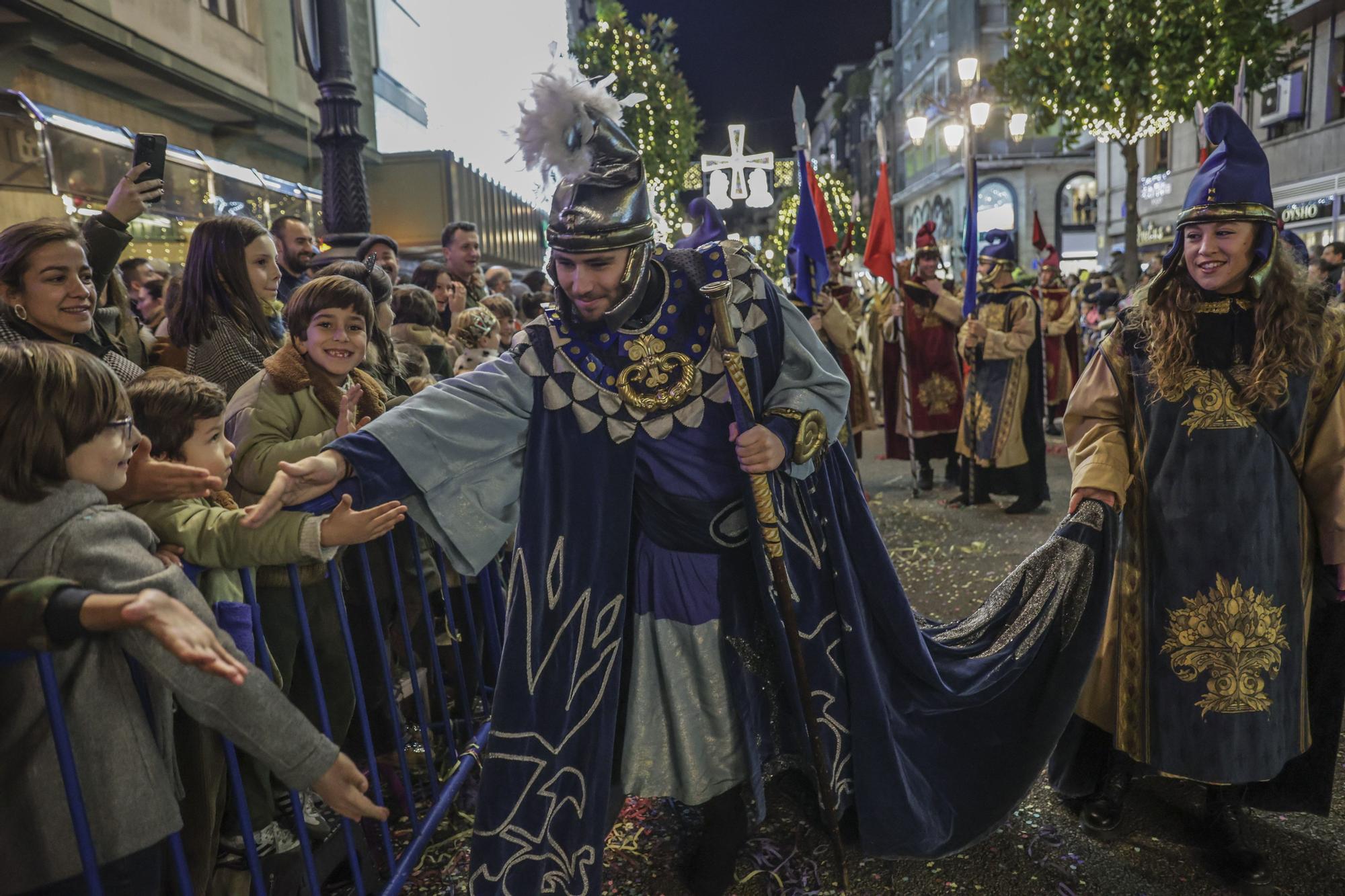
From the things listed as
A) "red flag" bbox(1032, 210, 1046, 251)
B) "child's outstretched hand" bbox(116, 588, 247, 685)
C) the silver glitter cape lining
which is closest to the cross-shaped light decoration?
"red flag" bbox(1032, 210, 1046, 251)

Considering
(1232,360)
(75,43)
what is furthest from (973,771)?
(75,43)

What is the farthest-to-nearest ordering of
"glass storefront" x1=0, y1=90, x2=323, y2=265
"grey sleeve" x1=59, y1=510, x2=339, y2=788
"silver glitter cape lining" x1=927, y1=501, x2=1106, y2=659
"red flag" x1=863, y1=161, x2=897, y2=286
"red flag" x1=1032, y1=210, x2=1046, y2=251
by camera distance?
"red flag" x1=1032, y1=210, x2=1046, y2=251
"red flag" x1=863, y1=161, x2=897, y2=286
"glass storefront" x1=0, y1=90, x2=323, y2=265
"silver glitter cape lining" x1=927, y1=501, x2=1106, y2=659
"grey sleeve" x1=59, y1=510, x2=339, y2=788

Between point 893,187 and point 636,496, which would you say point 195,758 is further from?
point 893,187

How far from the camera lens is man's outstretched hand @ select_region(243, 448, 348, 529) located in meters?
2.23

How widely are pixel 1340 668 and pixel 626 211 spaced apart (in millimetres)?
2789

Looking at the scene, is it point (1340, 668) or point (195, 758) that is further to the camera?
point (1340, 668)

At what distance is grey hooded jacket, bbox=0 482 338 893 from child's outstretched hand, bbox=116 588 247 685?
183 mm

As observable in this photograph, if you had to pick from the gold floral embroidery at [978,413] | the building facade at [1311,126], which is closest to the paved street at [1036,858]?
the gold floral embroidery at [978,413]

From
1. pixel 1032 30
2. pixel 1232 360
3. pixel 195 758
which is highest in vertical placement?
pixel 1032 30

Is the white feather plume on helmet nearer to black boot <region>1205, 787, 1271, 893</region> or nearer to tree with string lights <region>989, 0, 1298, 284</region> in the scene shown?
black boot <region>1205, 787, 1271, 893</region>

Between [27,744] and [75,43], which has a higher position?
[75,43]

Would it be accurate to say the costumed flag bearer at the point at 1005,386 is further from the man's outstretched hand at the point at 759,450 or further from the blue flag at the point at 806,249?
the man's outstretched hand at the point at 759,450

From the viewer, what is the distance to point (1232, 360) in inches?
117

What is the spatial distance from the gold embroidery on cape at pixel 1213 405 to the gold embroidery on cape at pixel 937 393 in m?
6.29
